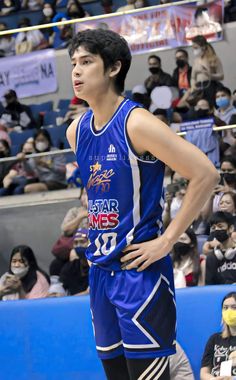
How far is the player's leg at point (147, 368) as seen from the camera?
308 centimetres

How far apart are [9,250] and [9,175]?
992mm

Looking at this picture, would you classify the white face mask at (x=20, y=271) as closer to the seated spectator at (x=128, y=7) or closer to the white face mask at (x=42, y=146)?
the white face mask at (x=42, y=146)

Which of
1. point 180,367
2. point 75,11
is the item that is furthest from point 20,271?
point 75,11

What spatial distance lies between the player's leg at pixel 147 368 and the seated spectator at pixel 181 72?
7.20 metres

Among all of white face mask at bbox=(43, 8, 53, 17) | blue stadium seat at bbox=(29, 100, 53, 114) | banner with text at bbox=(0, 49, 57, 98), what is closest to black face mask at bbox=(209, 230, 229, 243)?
blue stadium seat at bbox=(29, 100, 53, 114)

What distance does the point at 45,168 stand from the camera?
9.40 m

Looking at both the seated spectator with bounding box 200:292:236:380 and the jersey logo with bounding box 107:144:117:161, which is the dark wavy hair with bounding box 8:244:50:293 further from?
the jersey logo with bounding box 107:144:117:161

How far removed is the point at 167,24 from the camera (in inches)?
429

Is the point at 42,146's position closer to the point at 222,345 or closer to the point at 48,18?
the point at 48,18

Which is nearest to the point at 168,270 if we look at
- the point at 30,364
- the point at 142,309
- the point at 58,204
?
the point at 142,309

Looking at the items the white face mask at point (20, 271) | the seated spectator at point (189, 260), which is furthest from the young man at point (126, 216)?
the white face mask at point (20, 271)

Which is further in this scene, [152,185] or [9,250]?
[9,250]

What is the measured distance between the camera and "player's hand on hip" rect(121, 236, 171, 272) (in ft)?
10.0

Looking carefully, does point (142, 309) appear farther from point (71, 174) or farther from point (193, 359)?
point (71, 174)
